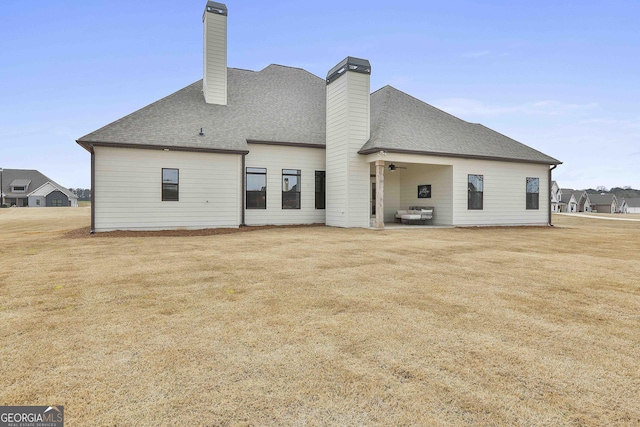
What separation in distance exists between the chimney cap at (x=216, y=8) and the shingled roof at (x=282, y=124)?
2993 millimetres

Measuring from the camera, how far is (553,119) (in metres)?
28.4

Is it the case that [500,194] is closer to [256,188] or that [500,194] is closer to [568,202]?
[256,188]

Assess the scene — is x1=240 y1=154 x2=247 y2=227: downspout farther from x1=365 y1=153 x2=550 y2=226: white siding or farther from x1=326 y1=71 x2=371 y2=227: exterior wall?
x1=365 y1=153 x2=550 y2=226: white siding

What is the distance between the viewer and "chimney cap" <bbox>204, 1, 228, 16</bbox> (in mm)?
16781

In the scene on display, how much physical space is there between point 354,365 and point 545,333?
2019 mm

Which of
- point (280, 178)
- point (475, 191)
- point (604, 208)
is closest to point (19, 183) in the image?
point (280, 178)

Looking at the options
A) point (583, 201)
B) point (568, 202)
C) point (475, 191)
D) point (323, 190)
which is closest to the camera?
point (323, 190)

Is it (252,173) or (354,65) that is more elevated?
(354,65)

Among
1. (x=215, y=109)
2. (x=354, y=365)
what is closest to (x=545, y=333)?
(x=354, y=365)

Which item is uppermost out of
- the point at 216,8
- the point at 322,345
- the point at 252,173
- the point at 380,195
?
the point at 216,8

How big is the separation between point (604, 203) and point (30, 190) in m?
113

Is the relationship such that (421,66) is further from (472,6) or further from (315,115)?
(315,115)

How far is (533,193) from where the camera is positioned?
745 inches

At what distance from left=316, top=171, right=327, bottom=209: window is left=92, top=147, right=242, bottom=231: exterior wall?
13.0 ft
